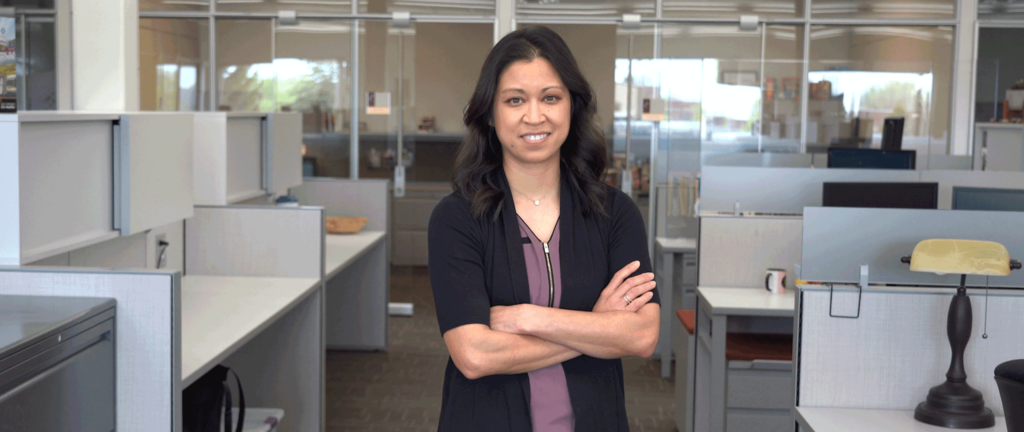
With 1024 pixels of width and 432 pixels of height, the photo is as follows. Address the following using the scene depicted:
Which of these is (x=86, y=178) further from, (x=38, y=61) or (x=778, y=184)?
(x=38, y=61)

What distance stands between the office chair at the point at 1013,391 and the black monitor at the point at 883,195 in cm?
223

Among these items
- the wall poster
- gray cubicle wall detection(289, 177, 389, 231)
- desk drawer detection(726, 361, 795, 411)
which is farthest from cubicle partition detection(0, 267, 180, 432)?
gray cubicle wall detection(289, 177, 389, 231)

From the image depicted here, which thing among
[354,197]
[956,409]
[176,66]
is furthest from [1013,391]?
[176,66]

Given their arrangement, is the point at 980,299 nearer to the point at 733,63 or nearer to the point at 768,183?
the point at 768,183

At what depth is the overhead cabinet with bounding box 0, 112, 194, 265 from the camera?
2.01 metres

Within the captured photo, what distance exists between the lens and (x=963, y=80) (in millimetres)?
6258

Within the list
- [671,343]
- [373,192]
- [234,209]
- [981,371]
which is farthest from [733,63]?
[981,371]

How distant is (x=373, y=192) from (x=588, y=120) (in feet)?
12.6

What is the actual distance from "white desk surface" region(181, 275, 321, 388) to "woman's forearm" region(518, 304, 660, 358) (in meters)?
1.09

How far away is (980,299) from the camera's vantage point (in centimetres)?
199

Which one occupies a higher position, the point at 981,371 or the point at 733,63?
the point at 733,63

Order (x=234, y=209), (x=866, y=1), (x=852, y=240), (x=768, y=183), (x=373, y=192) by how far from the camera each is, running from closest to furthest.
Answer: (x=852, y=240) < (x=234, y=209) < (x=768, y=183) < (x=373, y=192) < (x=866, y=1)

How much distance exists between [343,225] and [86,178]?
2.57m

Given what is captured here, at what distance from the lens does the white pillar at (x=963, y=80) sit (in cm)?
625
